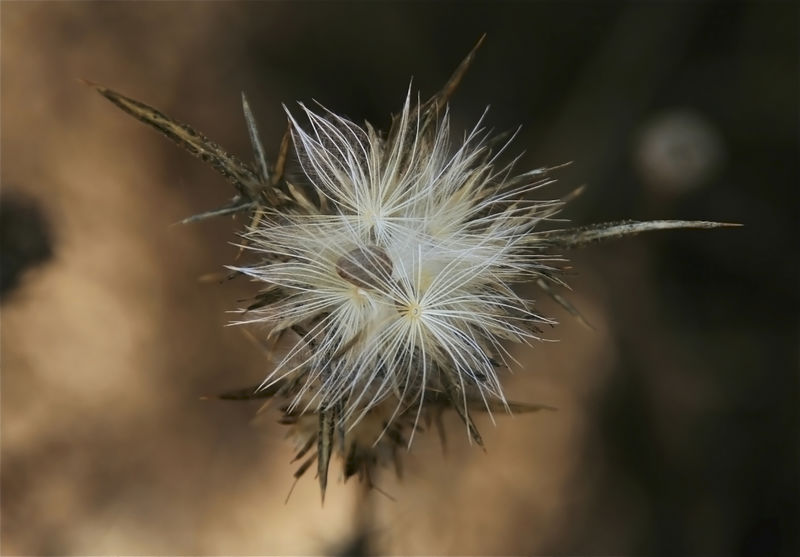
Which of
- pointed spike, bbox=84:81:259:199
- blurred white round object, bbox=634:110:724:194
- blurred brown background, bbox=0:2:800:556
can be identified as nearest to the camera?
pointed spike, bbox=84:81:259:199

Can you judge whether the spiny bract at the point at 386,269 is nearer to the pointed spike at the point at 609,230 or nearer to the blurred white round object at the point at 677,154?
the pointed spike at the point at 609,230

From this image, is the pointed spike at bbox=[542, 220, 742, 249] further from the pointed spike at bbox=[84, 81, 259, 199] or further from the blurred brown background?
the blurred brown background

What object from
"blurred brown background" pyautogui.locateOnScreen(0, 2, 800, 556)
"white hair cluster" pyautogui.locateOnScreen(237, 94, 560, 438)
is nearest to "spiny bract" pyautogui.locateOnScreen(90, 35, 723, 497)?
"white hair cluster" pyautogui.locateOnScreen(237, 94, 560, 438)

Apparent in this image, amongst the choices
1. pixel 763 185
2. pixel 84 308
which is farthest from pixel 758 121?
pixel 84 308

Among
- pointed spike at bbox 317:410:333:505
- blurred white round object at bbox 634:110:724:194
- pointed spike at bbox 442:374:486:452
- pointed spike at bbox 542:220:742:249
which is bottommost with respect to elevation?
pointed spike at bbox 317:410:333:505

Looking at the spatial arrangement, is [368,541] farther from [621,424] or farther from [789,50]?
[789,50]

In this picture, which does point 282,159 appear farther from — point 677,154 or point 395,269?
point 677,154

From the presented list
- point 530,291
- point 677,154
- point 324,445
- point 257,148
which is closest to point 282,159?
point 257,148
